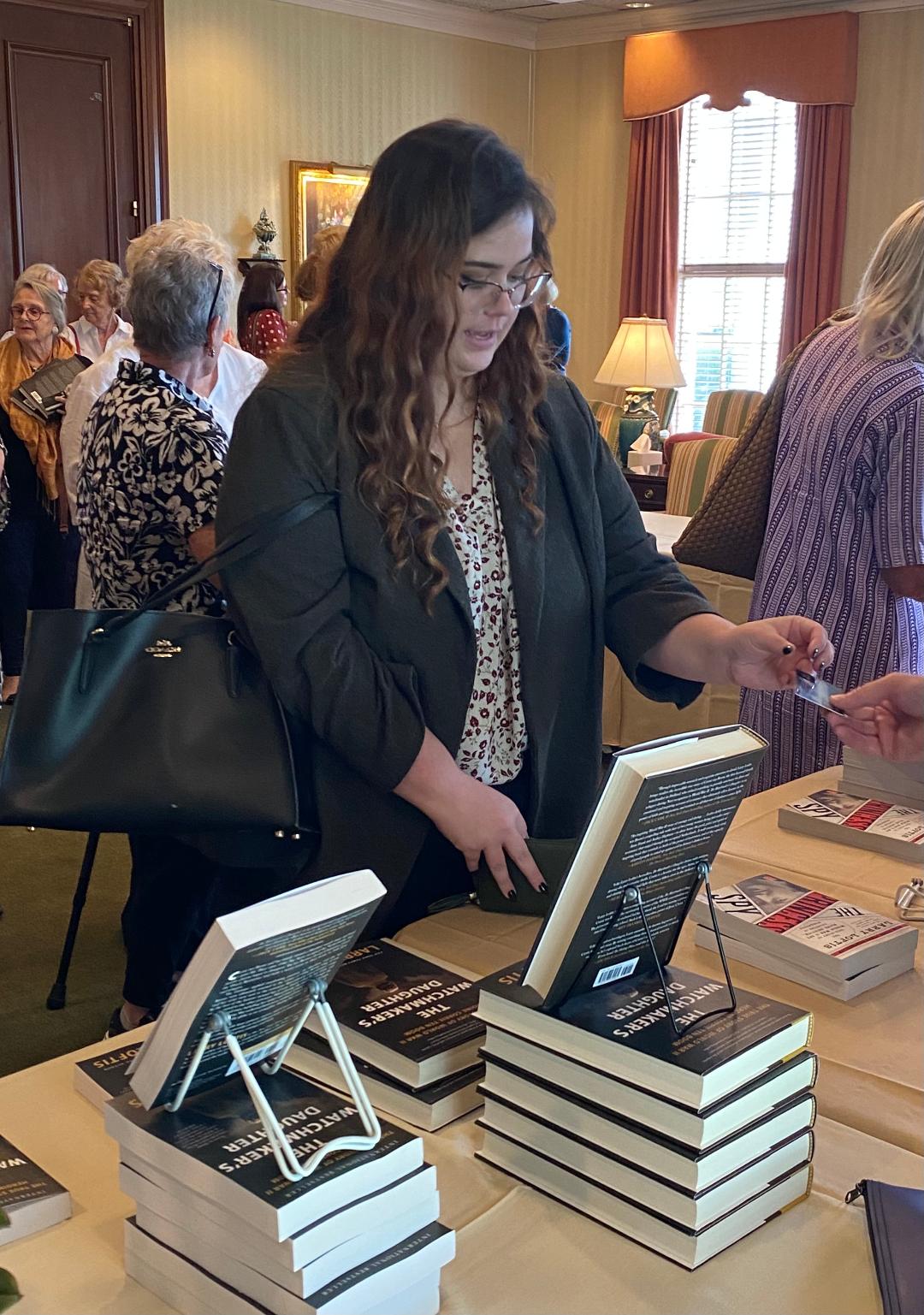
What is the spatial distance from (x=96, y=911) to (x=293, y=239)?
541 centimetres

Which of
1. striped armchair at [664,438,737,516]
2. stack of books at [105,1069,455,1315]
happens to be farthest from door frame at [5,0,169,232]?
stack of books at [105,1069,455,1315]

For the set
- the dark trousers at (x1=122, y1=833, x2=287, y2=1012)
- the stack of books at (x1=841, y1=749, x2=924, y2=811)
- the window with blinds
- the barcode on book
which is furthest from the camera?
the window with blinds

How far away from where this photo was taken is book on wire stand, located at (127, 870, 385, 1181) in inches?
29.5

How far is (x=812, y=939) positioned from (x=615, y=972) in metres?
0.38

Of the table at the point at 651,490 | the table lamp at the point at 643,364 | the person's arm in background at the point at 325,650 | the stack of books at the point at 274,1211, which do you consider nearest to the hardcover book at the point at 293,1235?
the stack of books at the point at 274,1211

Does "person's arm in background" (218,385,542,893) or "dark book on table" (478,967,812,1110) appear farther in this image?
"person's arm in background" (218,385,542,893)

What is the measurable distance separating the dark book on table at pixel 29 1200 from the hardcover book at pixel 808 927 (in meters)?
0.68

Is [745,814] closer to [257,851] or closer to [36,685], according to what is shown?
[257,851]

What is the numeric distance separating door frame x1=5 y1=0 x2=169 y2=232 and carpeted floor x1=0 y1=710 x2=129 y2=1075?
4230mm

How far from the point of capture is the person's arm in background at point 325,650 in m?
1.46

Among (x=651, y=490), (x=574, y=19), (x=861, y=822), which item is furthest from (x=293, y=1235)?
(x=574, y=19)

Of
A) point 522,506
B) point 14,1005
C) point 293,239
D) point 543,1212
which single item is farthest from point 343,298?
point 293,239

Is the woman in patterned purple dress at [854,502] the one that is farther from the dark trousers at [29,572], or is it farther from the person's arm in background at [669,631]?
the dark trousers at [29,572]

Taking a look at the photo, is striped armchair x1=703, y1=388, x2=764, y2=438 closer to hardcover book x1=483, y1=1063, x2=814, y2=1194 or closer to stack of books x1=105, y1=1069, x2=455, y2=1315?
hardcover book x1=483, y1=1063, x2=814, y2=1194
